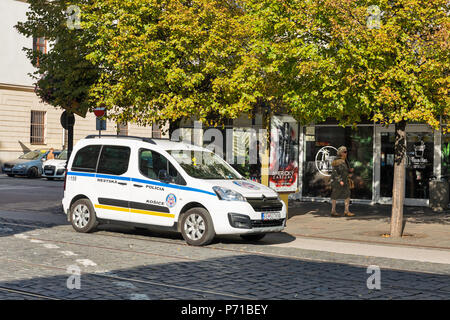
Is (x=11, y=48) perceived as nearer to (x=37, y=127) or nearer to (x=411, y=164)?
(x=37, y=127)

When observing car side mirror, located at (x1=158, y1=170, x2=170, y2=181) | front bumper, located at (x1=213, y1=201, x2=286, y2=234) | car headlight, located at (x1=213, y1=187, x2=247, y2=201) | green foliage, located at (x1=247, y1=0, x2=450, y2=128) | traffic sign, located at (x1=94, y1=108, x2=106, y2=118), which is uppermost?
green foliage, located at (x1=247, y1=0, x2=450, y2=128)

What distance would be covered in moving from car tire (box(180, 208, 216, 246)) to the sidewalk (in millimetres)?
1459

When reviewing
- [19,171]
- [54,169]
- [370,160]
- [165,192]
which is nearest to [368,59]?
[165,192]

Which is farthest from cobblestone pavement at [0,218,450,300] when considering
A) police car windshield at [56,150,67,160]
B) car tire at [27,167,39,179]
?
car tire at [27,167,39,179]

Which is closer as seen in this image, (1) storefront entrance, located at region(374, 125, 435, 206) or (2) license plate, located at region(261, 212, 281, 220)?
(2) license plate, located at region(261, 212, 281, 220)

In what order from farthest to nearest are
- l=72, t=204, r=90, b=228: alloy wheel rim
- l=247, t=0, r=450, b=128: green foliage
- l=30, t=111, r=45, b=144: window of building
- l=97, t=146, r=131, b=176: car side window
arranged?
l=30, t=111, r=45, b=144: window of building → l=72, t=204, r=90, b=228: alloy wheel rim → l=97, t=146, r=131, b=176: car side window → l=247, t=0, r=450, b=128: green foliage

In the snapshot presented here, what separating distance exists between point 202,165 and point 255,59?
3697mm

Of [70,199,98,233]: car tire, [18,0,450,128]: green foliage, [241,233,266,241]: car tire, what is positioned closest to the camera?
[18,0,450,128]: green foliage

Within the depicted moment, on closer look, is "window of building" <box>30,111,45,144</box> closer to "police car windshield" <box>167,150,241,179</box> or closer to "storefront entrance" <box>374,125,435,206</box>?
"storefront entrance" <box>374,125,435,206</box>

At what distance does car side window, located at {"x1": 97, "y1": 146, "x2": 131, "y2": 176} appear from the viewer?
12.5m

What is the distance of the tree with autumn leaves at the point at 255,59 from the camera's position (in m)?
12.2

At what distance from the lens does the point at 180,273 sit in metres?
8.66

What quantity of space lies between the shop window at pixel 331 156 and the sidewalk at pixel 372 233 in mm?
1330

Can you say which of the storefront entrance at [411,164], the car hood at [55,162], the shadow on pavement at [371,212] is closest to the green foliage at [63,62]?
the shadow on pavement at [371,212]
